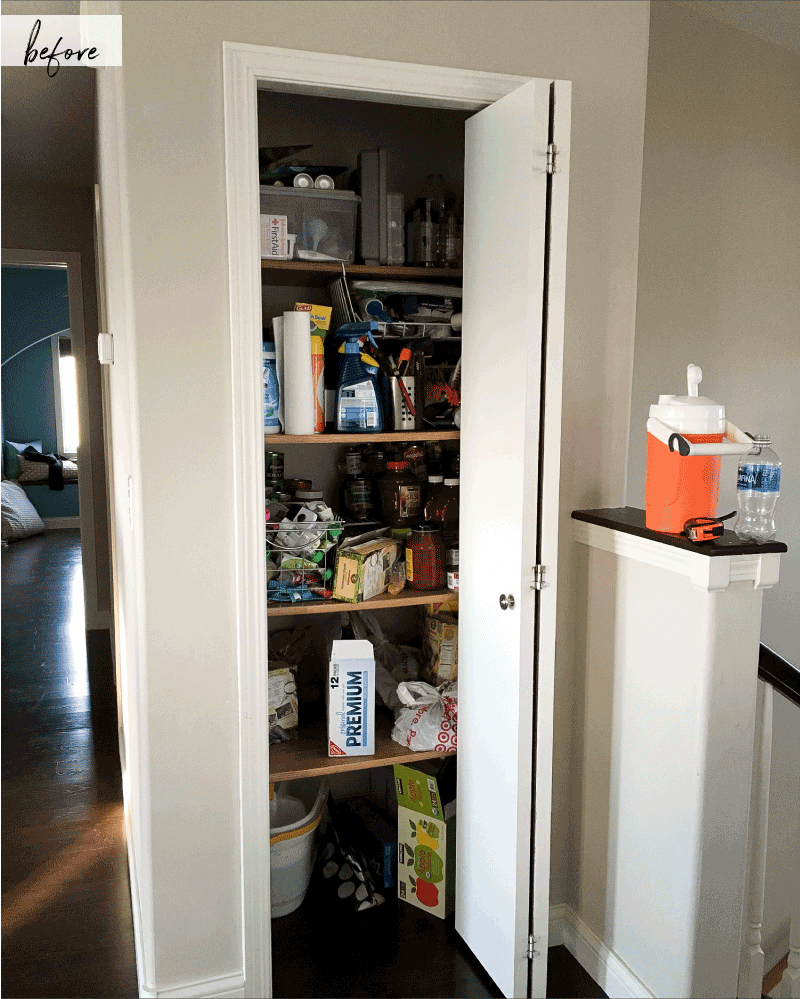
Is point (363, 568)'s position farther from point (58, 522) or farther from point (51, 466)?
point (58, 522)

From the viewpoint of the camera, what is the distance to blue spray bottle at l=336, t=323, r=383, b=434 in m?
1.99

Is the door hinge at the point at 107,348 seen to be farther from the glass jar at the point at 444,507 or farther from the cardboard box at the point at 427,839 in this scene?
the cardboard box at the point at 427,839

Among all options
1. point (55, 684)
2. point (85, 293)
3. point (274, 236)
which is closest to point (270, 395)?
point (274, 236)

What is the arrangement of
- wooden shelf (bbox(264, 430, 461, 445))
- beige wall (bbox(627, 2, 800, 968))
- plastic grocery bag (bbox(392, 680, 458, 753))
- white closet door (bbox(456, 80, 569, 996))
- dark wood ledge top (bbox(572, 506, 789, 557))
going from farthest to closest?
1. beige wall (bbox(627, 2, 800, 968))
2. plastic grocery bag (bbox(392, 680, 458, 753))
3. wooden shelf (bbox(264, 430, 461, 445))
4. white closet door (bbox(456, 80, 569, 996))
5. dark wood ledge top (bbox(572, 506, 789, 557))

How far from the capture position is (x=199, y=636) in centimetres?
171

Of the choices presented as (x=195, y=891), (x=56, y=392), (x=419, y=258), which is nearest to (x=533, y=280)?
(x=419, y=258)

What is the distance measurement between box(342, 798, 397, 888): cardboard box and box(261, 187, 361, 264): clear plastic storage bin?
5.13ft

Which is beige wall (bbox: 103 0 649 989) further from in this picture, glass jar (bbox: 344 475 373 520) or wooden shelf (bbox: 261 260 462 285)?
glass jar (bbox: 344 475 373 520)

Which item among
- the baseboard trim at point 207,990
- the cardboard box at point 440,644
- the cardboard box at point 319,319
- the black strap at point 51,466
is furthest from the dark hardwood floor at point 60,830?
the black strap at point 51,466

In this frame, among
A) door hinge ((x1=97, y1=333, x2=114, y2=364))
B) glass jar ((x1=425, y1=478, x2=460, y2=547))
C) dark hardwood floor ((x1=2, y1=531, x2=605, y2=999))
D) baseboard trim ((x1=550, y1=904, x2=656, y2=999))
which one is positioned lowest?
dark hardwood floor ((x1=2, y1=531, x2=605, y2=999))

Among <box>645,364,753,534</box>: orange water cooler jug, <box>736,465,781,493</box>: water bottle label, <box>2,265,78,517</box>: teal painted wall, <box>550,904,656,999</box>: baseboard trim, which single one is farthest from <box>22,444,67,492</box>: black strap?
<box>736,465,781,493</box>: water bottle label

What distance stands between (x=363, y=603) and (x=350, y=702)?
26 centimetres

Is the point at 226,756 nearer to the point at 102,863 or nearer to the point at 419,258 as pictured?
the point at 102,863

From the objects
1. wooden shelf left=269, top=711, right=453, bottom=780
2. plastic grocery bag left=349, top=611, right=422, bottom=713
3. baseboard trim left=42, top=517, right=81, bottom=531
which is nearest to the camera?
wooden shelf left=269, top=711, right=453, bottom=780
